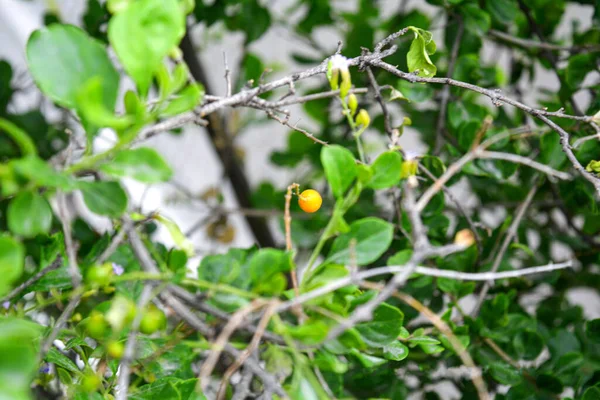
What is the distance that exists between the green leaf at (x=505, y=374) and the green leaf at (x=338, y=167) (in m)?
0.22

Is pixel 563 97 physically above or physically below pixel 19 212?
below

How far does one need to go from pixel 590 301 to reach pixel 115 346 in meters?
1.03

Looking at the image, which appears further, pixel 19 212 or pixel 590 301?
pixel 590 301

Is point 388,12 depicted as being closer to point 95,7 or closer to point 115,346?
point 95,7

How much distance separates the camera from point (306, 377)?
23cm

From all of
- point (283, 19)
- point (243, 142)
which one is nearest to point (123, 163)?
point (283, 19)

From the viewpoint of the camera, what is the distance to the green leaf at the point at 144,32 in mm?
203

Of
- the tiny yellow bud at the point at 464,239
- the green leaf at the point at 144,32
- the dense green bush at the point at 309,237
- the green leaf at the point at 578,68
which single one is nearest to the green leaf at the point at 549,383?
the dense green bush at the point at 309,237

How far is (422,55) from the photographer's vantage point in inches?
12.1

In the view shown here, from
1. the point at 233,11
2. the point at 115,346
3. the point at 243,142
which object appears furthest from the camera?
the point at 243,142

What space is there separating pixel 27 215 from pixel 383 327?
0.53 feet

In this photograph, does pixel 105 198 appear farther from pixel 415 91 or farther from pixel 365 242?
A: pixel 415 91

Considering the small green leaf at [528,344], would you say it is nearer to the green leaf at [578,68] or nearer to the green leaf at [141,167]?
the green leaf at [578,68]

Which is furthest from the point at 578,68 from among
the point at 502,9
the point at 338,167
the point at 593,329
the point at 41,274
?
the point at 41,274
